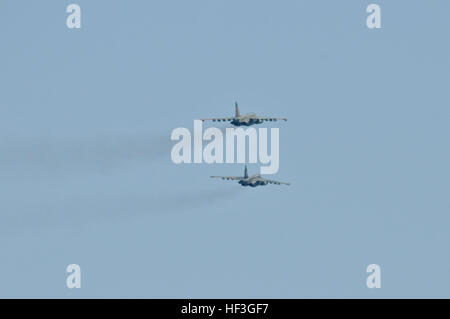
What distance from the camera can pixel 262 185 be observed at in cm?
15775
